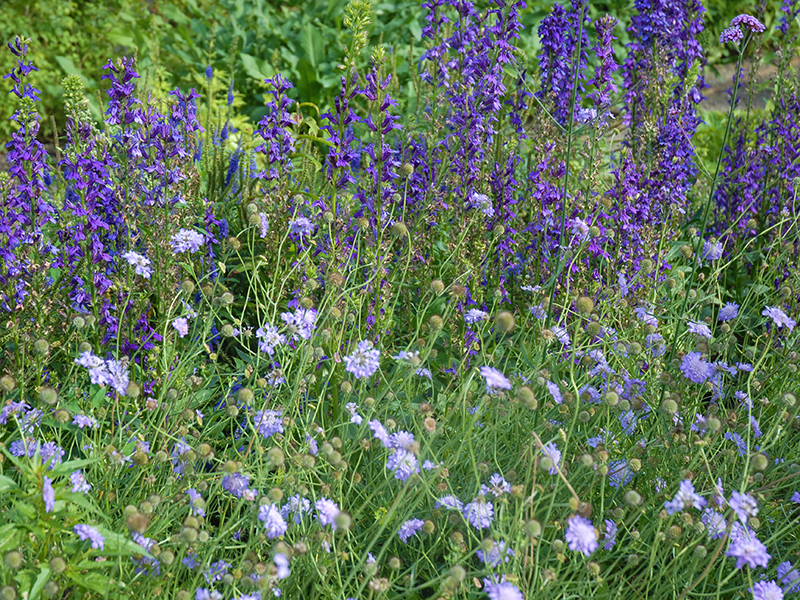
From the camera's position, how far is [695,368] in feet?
7.35

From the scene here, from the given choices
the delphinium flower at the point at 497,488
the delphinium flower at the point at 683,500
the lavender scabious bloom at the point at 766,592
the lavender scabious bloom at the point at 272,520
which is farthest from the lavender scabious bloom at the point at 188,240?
the lavender scabious bloom at the point at 766,592

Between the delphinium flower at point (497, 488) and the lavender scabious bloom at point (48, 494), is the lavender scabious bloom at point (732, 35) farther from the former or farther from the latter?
the lavender scabious bloom at point (48, 494)

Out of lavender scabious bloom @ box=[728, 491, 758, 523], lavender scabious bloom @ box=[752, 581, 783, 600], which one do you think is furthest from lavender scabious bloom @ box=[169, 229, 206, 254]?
lavender scabious bloom @ box=[752, 581, 783, 600]

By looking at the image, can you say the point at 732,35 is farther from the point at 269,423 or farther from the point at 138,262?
the point at 138,262

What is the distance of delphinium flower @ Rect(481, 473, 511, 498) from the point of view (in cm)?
187

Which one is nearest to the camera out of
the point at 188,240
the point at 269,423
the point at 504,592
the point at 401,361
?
the point at 504,592

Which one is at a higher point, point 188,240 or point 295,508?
point 188,240

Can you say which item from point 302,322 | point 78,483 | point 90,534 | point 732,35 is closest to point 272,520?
point 90,534

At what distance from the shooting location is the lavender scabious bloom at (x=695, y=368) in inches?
87.7

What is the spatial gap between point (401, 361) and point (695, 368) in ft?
2.61

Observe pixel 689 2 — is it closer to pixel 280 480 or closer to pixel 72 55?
pixel 280 480

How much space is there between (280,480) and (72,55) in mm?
5644

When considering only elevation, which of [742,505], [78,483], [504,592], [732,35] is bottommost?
[78,483]

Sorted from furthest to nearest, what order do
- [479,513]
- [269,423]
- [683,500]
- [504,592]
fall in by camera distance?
[269,423], [479,513], [683,500], [504,592]
